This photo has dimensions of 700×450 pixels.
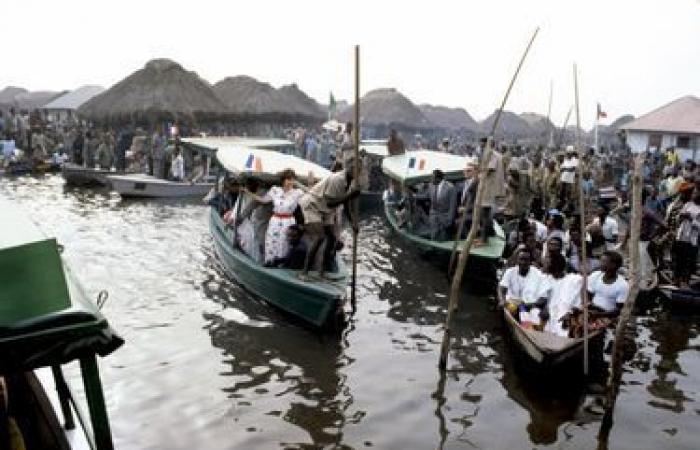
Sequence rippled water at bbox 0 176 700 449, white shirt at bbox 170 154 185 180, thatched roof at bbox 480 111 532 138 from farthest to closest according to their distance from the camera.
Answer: thatched roof at bbox 480 111 532 138
white shirt at bbox 170 154 185 180
rippled water at bbox 0 176 700 449

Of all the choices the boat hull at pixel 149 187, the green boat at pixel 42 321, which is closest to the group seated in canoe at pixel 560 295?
the green boat at pixel 42 321

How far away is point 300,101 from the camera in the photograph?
123ft

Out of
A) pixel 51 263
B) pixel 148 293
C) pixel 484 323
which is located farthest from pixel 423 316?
pixel 51 263

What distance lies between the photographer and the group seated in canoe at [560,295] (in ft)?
28.1

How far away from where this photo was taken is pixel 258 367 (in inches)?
356

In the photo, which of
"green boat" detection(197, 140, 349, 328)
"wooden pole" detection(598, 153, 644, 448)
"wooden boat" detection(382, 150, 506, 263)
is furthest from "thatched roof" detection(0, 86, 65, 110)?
"wooden pole" detection(598, 153, 644, 448)

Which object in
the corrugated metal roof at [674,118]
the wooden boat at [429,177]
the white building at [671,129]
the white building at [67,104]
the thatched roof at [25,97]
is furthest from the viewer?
the thatched roof at [25,97]

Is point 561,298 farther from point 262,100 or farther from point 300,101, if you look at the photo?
point 300,101

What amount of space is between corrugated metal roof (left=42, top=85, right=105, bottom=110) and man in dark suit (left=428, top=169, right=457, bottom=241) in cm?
3169

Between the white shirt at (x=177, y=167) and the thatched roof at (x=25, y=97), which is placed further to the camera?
the thatched roof at (x=25, y=97)

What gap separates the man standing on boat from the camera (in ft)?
33.7

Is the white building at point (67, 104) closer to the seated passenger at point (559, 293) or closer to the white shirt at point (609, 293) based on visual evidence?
the seated passenger at point (559, 293)

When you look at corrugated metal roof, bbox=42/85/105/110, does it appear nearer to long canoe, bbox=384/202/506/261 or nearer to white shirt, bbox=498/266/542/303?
long canoe, bbox=384/202/506/261

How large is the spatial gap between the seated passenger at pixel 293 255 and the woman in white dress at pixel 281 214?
0.14ft
